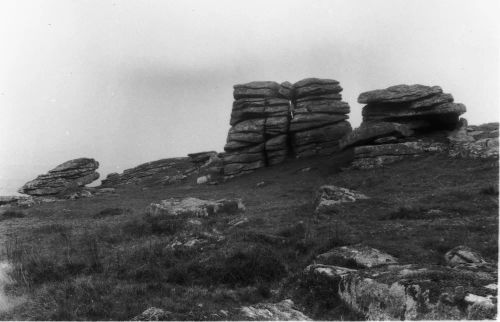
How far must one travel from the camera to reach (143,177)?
270 feet

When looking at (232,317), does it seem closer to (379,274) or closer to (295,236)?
(379,274)

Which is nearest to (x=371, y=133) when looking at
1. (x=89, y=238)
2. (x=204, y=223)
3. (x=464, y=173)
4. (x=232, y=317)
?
(x=464, y=173)

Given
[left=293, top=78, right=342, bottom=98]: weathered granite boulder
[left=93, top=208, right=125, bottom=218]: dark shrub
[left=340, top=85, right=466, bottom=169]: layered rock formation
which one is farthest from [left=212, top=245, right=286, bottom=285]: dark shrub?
[left=293, top=78, right=342, bottom=98]: weathered granite boulder

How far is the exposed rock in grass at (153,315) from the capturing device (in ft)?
27.4

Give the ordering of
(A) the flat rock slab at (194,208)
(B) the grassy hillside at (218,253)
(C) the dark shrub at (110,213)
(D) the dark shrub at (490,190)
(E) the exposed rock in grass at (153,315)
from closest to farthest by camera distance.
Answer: (E) the exposed rock in grass at (153,315) → (B) the grassy hillside at (218,253) → (D) the dark shrub at (490,190) → (A) the flat rock slab at (194,208) → (C) the dark shrub at (110,213)

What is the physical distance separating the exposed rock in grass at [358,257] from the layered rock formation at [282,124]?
145ft

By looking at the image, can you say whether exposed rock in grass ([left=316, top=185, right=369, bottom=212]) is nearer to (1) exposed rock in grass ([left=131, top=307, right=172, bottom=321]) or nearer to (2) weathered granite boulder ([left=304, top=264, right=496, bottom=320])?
(2) weathered granite boulder ([left=304, top=264, right=496, bottom=320])

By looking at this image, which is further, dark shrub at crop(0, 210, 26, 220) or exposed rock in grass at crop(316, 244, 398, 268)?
dark shrub at crop(0, 210, 26, 220)

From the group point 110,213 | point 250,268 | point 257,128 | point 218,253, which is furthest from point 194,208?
point 257,128

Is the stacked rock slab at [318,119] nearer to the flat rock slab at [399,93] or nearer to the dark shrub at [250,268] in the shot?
the flat rock slab at [399,93]

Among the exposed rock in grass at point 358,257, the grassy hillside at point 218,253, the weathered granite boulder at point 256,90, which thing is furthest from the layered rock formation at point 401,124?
the exposed rock in grass at point 358,257

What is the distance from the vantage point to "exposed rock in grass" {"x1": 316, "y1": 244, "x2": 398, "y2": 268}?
11734mm

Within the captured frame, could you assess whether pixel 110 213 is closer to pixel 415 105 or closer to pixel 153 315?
pixel 153 315

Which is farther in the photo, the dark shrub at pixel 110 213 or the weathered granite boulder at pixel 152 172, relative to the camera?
the weathered granite boulder at pixel 152 172
